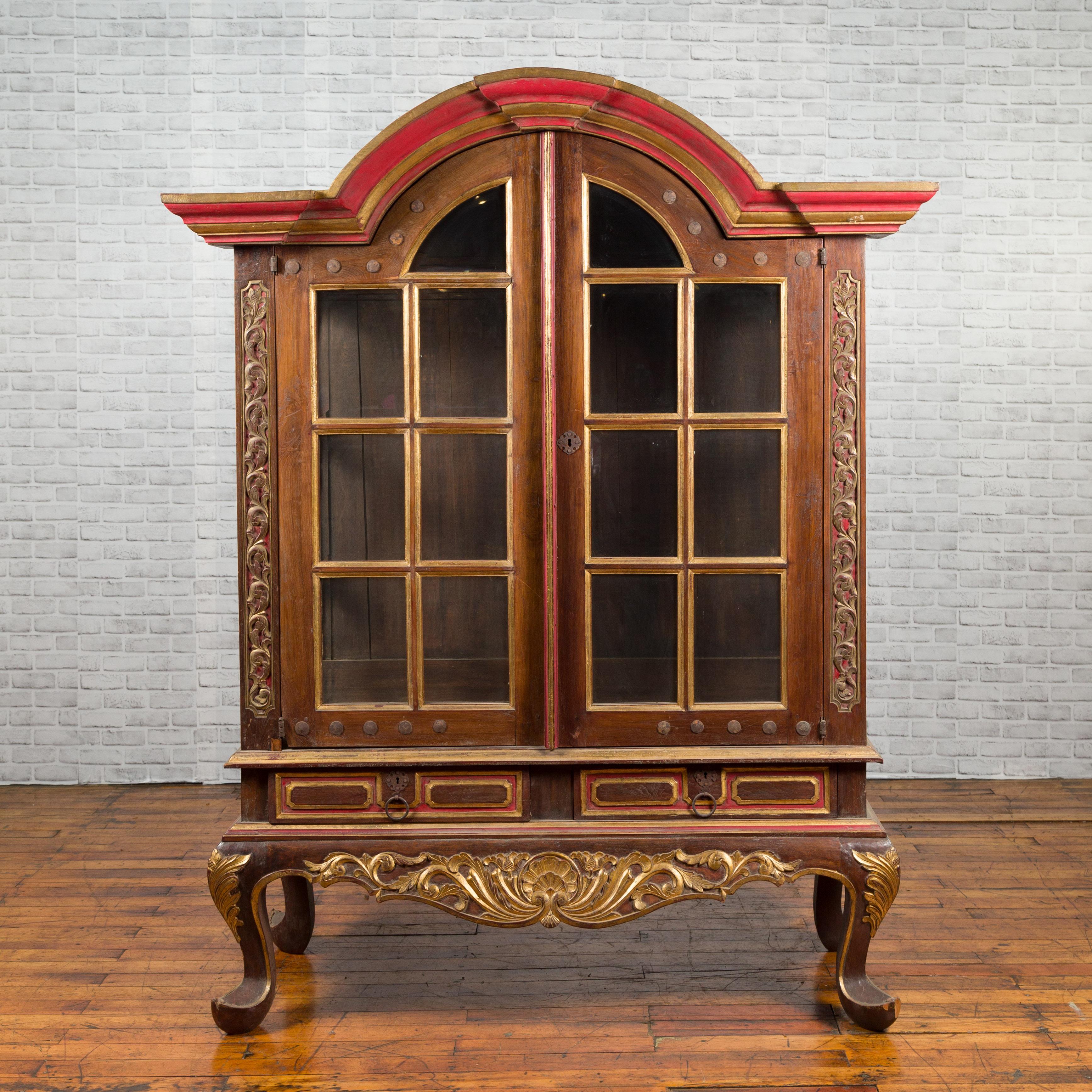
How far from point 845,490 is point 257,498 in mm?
1296

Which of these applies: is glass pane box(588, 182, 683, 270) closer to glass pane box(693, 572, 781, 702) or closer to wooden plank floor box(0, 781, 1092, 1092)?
glass pane box(693, 572, 781, 702)

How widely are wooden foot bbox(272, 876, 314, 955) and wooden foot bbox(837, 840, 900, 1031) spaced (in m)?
1.35

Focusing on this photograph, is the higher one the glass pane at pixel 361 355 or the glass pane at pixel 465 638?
the glass pane at pixel 361 355

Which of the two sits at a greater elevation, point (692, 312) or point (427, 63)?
point (427, 63)

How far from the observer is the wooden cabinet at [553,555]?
220cm

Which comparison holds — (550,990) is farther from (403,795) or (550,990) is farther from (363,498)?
(363,498)

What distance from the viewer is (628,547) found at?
224cm

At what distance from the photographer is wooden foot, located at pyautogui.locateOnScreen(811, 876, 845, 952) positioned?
2643 mm

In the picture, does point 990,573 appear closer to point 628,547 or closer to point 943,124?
point 943,124

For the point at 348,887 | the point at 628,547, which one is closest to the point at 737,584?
the point at 628,547

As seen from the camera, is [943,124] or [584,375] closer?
[584,375]

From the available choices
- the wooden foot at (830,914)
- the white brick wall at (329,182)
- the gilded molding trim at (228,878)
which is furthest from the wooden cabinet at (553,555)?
the white brick wall at (329,182)

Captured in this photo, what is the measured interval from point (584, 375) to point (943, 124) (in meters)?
2.71

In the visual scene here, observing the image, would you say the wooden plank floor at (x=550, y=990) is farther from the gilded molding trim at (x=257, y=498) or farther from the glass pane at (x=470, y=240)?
the glass pane at (x=470, y=240)
